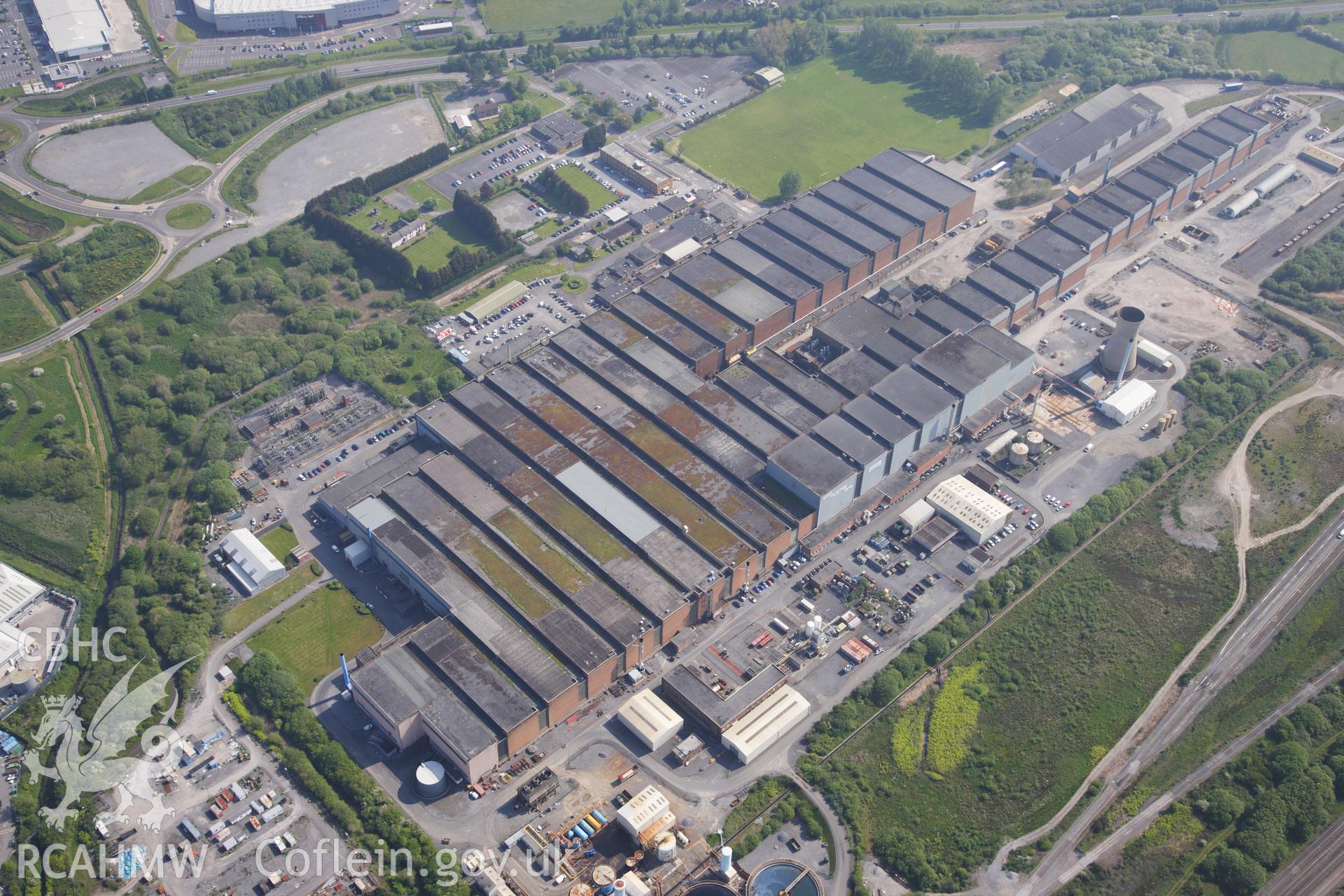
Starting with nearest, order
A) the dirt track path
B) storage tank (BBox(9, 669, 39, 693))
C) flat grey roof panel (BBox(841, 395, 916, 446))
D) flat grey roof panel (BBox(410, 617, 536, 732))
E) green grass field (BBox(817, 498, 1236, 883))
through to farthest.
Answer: the dirt track path
green grass field (BBox(817, 498, 1236, 883))
flat grey roof panel (BBox(410, 617, 536, 732))
storage tank (BBox(9, 669, 39, 693))
flat grey roof panel (BBox(841, 395, 916, 446))

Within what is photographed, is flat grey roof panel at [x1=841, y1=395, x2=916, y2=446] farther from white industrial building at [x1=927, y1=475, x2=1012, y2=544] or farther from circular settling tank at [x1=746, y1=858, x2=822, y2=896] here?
circular settling tank at [x1=746, y1=858, x2=822, y2=896]

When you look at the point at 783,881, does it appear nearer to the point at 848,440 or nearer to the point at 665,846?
the point at 665,846

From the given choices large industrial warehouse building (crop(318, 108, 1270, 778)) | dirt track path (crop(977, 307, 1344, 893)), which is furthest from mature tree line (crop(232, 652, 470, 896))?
dirt track path (crop(977, 307, 1344, 893))

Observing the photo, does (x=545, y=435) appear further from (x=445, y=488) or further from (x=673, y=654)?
(x=673, y=654)

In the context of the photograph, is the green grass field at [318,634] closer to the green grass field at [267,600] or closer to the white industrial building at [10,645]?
the green grass field at [267,600]

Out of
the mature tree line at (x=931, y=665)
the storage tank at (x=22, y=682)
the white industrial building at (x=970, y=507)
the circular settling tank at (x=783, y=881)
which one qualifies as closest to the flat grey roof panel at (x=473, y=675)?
the circular settling tank at (x=783, y=881)
